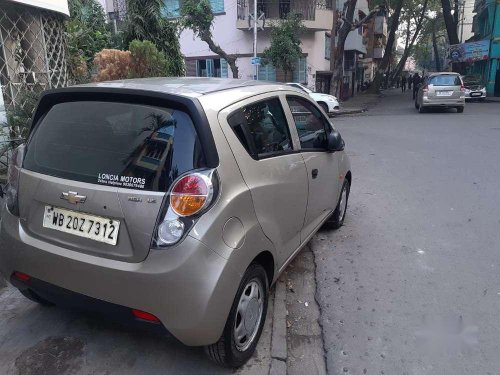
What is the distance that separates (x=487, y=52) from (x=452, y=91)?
15.6 metres

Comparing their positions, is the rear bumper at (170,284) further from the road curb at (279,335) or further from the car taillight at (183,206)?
the road curb at (279,335)

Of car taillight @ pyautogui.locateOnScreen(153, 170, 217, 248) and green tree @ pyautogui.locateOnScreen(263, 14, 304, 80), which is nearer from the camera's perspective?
car taillight @ pyautogui.locateOnScreen(153, 170, 217, 248)

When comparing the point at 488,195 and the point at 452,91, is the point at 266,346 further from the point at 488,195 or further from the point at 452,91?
the point at 452,91

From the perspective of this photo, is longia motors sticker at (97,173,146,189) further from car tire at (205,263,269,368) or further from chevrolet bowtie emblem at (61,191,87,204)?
car tire at (205,263,269,368)

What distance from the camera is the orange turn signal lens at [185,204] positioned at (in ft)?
7.24

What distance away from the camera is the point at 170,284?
2174 millimetres

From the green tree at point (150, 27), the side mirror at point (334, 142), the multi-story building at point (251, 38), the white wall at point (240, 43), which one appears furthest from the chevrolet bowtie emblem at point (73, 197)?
the white wall at point (240, 43)

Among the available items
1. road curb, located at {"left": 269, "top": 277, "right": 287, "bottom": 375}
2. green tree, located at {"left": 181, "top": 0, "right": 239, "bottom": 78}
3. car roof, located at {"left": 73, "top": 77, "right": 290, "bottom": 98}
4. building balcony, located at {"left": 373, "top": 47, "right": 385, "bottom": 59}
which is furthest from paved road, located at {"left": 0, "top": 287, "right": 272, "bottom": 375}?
building balcony, located at {"left": 373, "top": 47, "right": 385, "bottom": 59}

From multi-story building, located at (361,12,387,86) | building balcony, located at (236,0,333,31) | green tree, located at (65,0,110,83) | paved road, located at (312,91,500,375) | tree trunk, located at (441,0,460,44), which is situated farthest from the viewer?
multi-story building, located at (361,12,387,86)

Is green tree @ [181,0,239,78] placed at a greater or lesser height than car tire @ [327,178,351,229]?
greater

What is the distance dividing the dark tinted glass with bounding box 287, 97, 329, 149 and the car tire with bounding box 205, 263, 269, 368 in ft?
4.17

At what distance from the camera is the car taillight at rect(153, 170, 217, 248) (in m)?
2.20

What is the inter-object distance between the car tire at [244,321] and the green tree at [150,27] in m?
9.26

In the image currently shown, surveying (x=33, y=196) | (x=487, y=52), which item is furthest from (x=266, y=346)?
(x=487, y=52)
